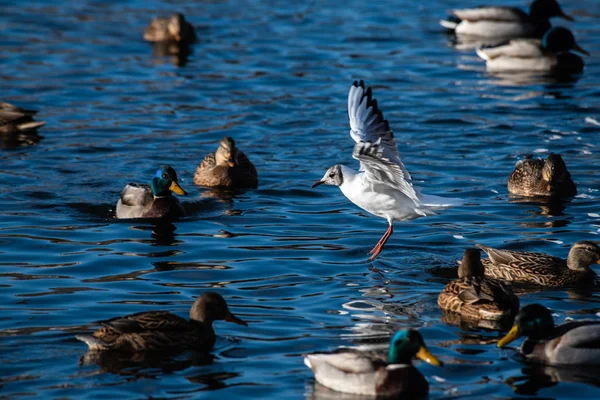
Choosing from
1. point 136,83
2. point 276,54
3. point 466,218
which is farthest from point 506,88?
point 466,218

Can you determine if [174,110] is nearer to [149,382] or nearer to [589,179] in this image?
[589,179]

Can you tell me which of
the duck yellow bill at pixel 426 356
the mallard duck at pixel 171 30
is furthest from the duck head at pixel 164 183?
the mallard duck at pixel 171 30

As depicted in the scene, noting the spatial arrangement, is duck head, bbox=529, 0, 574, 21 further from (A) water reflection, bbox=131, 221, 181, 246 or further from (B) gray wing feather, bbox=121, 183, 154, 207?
(A) water reflection, bbox=131, 221, 181, 246

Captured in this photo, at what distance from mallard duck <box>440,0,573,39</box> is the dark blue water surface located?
27.6 inches

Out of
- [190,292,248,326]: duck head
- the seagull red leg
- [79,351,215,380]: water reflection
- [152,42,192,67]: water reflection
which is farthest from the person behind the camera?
[152,42,192,67]: water reflection

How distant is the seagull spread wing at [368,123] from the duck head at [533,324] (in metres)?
2.80

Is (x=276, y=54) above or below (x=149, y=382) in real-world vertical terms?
above

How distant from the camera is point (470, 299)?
38.6 ft

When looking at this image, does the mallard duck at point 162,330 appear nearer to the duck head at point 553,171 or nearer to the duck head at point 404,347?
the duck head at point 404,347

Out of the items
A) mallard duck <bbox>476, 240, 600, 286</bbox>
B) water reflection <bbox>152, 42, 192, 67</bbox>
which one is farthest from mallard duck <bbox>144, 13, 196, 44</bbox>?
mallard duck <bbox>476, 240, 600, 286</bbox>

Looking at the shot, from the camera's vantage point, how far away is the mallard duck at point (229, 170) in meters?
17.7

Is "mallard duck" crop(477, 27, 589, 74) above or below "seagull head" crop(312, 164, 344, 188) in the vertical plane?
above

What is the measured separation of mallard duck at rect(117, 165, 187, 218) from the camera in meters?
16.0

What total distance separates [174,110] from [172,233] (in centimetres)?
818
